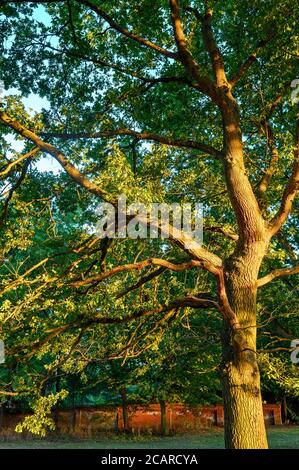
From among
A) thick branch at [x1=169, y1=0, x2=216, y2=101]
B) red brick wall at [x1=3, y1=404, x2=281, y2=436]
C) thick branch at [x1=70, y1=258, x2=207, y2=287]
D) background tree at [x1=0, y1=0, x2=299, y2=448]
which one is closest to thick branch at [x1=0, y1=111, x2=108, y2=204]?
background tree at [x1=0, y1=0, x2=299, y2=448]

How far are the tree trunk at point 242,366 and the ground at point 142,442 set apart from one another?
592 inches

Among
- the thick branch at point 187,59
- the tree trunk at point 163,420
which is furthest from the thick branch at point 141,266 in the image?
the tree trunk at point 163,420

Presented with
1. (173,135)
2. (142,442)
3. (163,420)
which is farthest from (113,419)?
(173,135)

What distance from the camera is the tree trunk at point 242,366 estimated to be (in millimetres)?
9250

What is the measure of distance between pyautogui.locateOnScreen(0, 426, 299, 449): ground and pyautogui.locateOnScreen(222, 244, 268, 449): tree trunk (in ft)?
49.3

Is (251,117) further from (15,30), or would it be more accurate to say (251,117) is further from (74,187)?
(15,30)

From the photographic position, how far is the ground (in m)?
24.4

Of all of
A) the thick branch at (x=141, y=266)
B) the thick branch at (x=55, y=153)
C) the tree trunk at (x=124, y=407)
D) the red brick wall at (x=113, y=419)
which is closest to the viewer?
the thick branch at (x=55, y=153)

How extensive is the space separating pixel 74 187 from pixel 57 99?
249 centimetres

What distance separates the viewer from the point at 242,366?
31.8 ft

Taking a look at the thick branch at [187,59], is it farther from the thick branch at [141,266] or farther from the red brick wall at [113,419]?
the red brick wall at [113,419]

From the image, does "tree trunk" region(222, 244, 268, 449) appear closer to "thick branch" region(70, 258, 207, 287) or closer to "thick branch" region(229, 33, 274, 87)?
"thick branch" region(70, 258, 207, 287)

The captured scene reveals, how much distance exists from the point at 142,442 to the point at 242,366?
19.6 m
